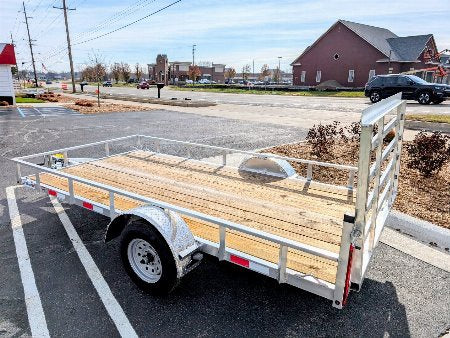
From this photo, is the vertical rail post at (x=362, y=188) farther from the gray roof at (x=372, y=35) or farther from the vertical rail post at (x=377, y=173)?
the gray roof at (x=372, y=35)

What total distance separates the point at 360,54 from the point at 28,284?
52.9 meters

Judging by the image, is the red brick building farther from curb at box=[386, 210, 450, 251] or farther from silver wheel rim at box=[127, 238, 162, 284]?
silver wheel rim at box=[127, 238, 162, 284]

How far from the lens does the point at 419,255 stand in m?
4.68

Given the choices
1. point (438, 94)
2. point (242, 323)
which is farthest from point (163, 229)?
point (438, 94)

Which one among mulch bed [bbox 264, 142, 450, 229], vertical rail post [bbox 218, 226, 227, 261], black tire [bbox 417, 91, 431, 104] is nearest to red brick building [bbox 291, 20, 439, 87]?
black tire [bbox 417, 91, 431, 104]

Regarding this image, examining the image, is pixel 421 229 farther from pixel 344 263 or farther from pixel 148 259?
pixel 148 259

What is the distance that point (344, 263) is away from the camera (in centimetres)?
266

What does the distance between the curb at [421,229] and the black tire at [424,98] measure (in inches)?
839

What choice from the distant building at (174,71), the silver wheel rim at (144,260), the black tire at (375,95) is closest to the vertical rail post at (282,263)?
the silver wheel rim at (144,260)

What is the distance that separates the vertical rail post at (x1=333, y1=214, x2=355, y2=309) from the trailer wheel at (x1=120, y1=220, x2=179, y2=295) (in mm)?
1514

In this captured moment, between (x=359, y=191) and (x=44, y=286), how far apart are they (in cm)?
353


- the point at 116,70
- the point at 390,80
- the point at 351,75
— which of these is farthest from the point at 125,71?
the point at 390,80

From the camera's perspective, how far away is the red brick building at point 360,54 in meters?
47.8

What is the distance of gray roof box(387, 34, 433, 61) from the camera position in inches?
1891
